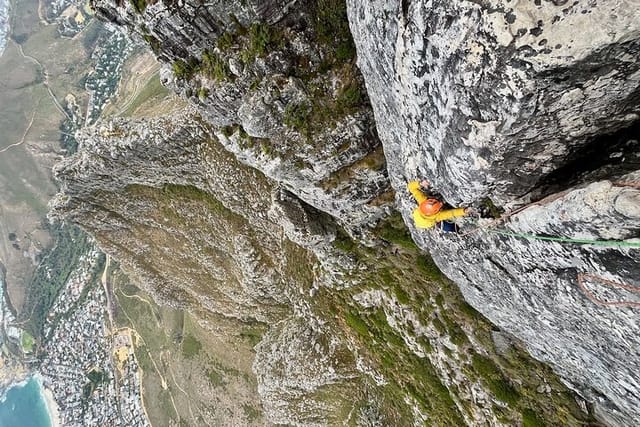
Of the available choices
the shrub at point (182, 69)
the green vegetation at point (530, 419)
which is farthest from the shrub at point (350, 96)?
the green vegetation at point (530, 419)

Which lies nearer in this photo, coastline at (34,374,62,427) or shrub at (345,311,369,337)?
shrub at (345,311,369,337)

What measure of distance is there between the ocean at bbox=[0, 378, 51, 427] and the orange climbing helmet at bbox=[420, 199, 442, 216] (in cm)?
15776

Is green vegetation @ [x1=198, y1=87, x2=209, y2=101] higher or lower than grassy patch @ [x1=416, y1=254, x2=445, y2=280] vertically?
higher

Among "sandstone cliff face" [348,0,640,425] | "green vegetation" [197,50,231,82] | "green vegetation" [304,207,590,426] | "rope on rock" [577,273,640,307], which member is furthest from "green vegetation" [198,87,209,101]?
"rope on rock" [577,273,640,307]

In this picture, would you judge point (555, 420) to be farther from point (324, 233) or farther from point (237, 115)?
point (237, 115)

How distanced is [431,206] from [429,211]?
0.18 m

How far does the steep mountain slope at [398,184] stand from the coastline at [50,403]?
112797 mm

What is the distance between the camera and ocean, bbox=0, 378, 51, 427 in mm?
136000

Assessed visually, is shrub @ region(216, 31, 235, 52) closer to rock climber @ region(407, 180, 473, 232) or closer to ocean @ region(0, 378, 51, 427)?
rock climber @ region(407, 180, 473, 232)

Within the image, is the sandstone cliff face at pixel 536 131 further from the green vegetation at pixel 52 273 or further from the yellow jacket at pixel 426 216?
the green vegetation at pixel 52 273

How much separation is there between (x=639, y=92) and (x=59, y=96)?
562 ft

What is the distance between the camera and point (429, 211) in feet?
44.6

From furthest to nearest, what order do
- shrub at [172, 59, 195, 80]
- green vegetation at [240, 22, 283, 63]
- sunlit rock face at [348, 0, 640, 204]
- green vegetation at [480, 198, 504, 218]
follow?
1. shrub at [172, 59, 195, 80]
2. green vegetation at [240, 22, 283, 63]
3. green vegetation at [480, 198, 504, 218]
4. sunlit rock face at [348, 0, 640, 204]

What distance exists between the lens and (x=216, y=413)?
63.0m
